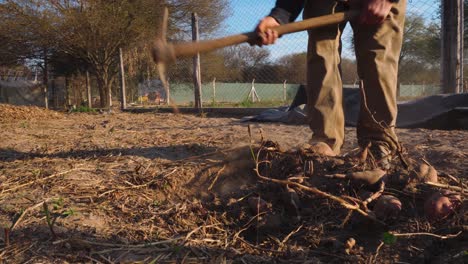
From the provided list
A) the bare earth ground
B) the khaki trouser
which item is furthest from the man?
the bare earth ground

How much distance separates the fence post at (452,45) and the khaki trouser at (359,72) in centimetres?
299

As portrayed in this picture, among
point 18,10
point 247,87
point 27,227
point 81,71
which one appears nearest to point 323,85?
point 27,227

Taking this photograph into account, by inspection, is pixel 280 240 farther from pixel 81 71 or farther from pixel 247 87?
pixel 81 71

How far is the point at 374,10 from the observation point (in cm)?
212

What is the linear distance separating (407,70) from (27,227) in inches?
803

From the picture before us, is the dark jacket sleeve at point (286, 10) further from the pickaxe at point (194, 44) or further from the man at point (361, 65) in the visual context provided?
the pickaxe at point (194, 44)

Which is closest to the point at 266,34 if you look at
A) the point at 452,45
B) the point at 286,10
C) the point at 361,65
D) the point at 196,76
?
the point at 286,10

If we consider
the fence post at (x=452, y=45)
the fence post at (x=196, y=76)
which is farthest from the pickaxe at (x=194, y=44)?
the fence post at (x=196, y=76)

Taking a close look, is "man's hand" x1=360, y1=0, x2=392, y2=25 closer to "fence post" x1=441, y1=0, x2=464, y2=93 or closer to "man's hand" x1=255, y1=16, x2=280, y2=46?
"man's hand" x1=255, y1=16, x2=280, y2=46

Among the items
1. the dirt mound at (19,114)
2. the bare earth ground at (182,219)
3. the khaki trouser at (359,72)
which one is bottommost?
the bare earth ground at (182,219)

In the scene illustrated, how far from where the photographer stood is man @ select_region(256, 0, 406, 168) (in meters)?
2.20

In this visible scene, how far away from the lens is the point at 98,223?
5.30ft

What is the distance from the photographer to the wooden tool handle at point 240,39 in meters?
1.78

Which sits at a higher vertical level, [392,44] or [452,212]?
[392,44]
